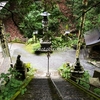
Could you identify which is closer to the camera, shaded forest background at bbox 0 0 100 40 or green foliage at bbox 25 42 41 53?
shaded forest background at bbox 0 0 100 40

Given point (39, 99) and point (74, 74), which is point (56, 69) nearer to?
point (74, 74)

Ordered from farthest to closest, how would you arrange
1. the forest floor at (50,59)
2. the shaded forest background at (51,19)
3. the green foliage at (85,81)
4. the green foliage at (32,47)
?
the green foliage at (32,47) → the forest floor at (50,59) → the shaded forest background at (51,19) → the green foliage at (85,81)

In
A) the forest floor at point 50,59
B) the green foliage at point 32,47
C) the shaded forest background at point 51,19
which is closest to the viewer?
the shaded forest background at point 51,19

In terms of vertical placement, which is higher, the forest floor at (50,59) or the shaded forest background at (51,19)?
the shaded forest background at (51,19)

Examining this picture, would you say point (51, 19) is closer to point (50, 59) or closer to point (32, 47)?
point (32, 47)

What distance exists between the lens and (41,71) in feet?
46.7

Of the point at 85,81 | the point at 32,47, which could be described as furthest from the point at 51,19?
the point at 85,81

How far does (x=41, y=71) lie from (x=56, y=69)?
4.87 feet

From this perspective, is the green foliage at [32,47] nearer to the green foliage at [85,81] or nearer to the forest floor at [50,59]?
the forest floor at [50,59]

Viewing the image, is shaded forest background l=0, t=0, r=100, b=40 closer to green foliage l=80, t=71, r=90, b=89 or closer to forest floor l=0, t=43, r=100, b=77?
forest floor l=0, t=43, r=100, b=77

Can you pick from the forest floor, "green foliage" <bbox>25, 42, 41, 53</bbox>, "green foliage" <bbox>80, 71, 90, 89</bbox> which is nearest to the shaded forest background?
"green foliage" <bbox>25, 42, 41, 53</bbox>

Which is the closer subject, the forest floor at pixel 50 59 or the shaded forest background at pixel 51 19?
the shaded forest background at pixel 51 19

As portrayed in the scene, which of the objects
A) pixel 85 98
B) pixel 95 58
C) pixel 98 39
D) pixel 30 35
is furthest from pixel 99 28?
pixel 85 98

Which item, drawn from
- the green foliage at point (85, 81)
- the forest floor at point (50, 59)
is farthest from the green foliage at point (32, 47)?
the green foliage at point (85, 81)
